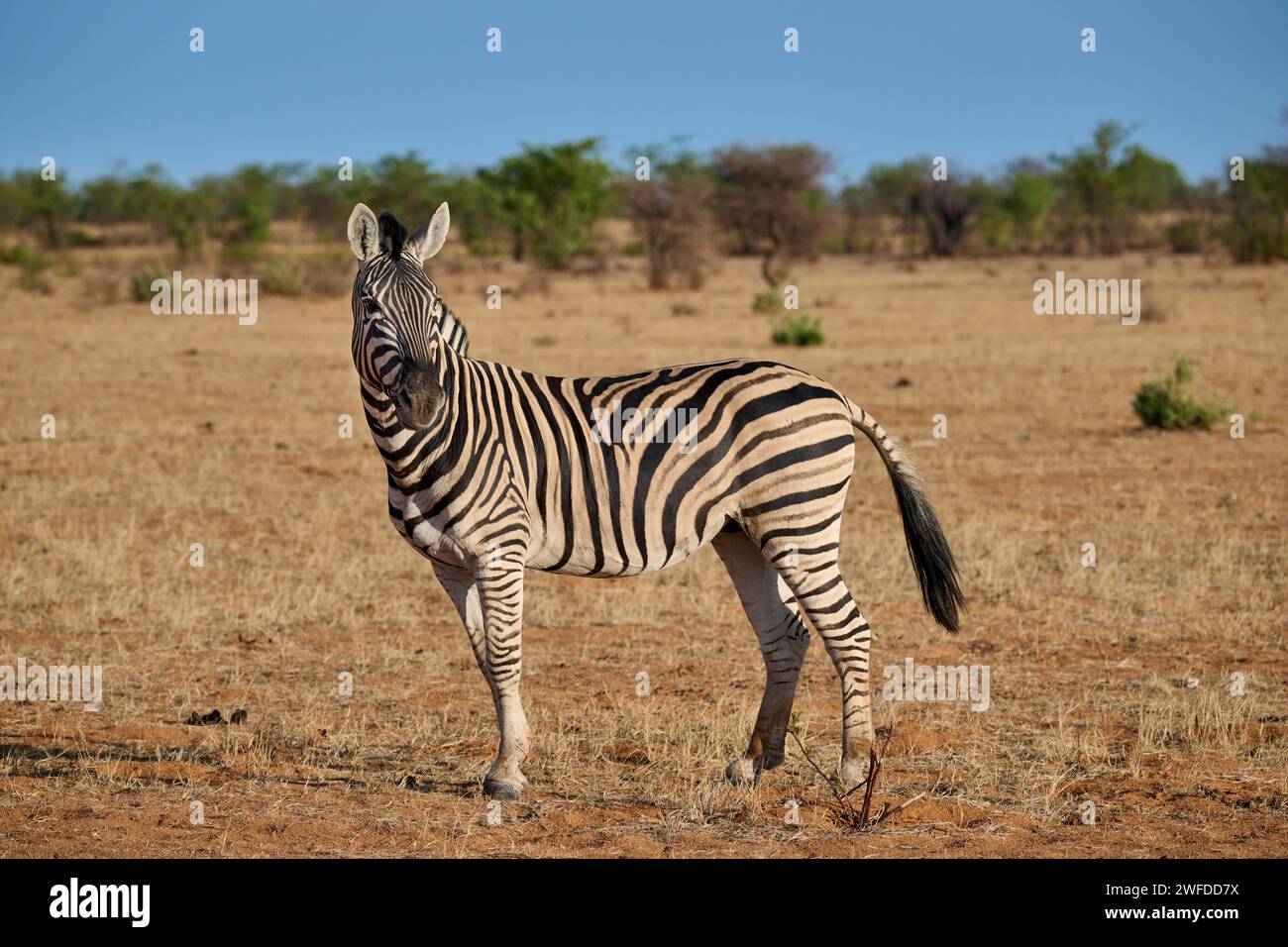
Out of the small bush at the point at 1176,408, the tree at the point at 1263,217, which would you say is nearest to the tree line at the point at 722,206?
the tree at the point at 1263,217

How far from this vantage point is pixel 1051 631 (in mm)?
8062

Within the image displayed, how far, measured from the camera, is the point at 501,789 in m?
5.42

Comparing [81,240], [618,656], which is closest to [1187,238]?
[81,240]

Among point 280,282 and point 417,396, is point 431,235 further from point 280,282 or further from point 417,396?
point 280,282

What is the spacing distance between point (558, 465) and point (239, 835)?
1.89 metres

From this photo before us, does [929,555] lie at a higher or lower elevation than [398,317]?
lower

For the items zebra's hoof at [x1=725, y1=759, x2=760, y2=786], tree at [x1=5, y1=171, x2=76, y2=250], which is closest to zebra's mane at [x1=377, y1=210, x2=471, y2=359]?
zebra's hoof at [x1=725, y1=759, x2=760, y2=786]

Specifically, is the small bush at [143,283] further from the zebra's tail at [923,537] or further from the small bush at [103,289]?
the zebra's tail at [923,537]

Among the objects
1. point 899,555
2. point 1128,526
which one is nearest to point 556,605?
point 899,555

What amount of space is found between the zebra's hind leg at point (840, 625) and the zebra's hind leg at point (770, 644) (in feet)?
0.61

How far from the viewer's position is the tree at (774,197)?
39.8 meters

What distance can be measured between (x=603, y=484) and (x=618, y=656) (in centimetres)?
240

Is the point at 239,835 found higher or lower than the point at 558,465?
lower
